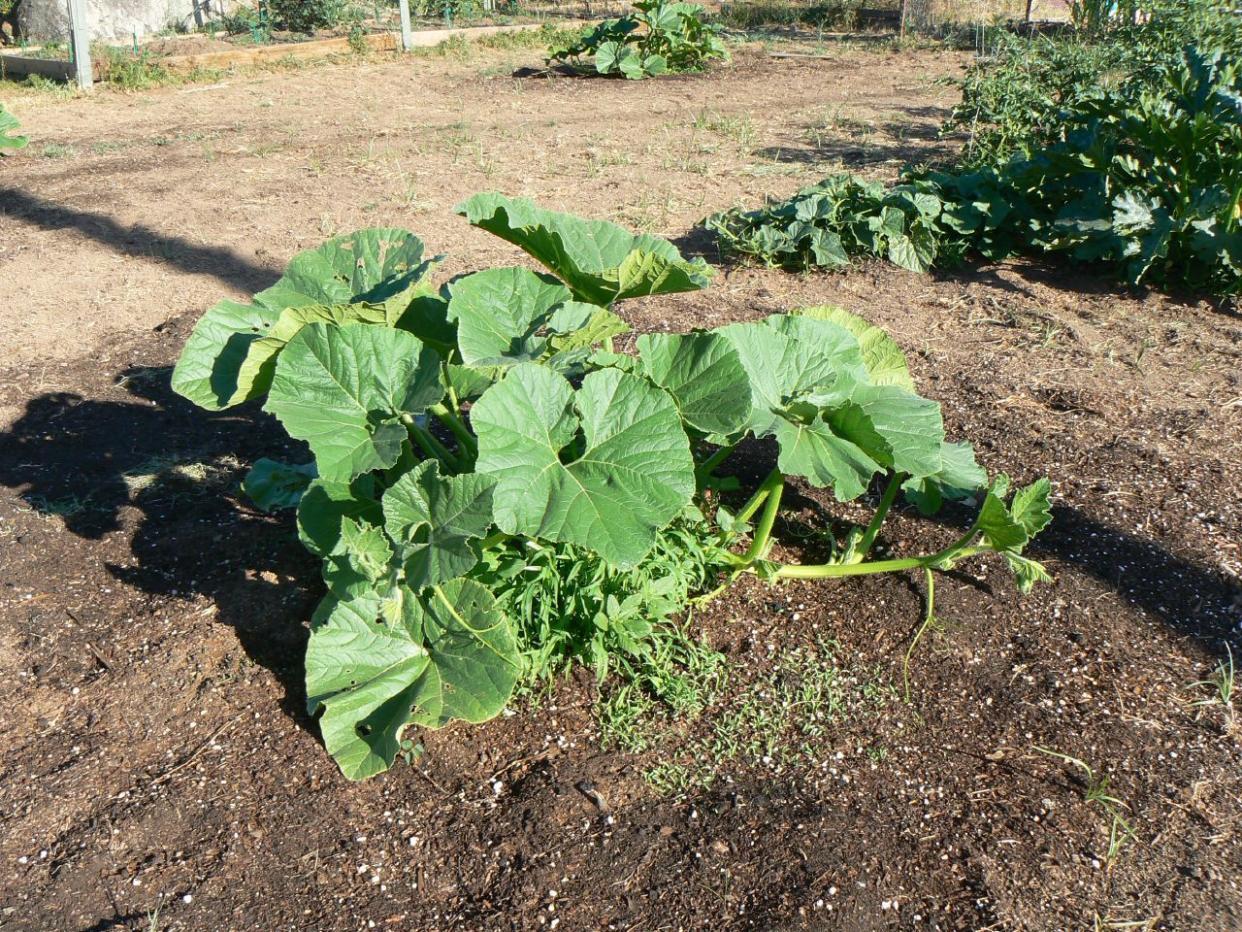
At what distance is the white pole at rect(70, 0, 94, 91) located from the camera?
973cm

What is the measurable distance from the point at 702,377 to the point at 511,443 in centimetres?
50

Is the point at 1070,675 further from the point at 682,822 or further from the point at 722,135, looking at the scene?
the point at 722,135

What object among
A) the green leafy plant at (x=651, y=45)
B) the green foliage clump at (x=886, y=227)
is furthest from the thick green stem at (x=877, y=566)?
the green leafy plant at (x=651, y=45)

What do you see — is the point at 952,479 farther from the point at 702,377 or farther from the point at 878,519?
the point at 702,377

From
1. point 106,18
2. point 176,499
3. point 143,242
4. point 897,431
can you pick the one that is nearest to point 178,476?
point 176,499

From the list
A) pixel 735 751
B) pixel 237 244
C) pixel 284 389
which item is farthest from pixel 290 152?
pixel 735 751

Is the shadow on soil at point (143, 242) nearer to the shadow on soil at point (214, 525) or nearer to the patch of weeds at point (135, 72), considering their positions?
the shadow on soil at point (214, 525)

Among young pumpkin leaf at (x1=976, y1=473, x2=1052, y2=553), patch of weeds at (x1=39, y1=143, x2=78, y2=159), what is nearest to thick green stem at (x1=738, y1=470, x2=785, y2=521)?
young pumpkin leaf at (x1=976, y1=473, x2=1052, y2=553)

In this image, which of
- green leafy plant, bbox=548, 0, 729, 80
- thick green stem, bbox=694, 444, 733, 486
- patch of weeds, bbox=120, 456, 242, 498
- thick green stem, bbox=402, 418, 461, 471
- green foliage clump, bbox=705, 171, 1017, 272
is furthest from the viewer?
green leafy plant, bbox=548, 0, 729, 80

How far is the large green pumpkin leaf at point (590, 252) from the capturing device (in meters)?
2.68

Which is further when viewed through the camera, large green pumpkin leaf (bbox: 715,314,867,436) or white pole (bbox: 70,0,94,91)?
white pole (bbox: 70,0,94,91)

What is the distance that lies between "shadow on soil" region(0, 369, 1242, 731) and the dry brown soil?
1 centimetres

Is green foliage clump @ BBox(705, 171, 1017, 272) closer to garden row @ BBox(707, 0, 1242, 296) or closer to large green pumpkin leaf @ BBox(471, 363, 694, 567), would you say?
garden row @ BBox(707, 0, 1242, 296)

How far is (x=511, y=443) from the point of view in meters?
2.42
